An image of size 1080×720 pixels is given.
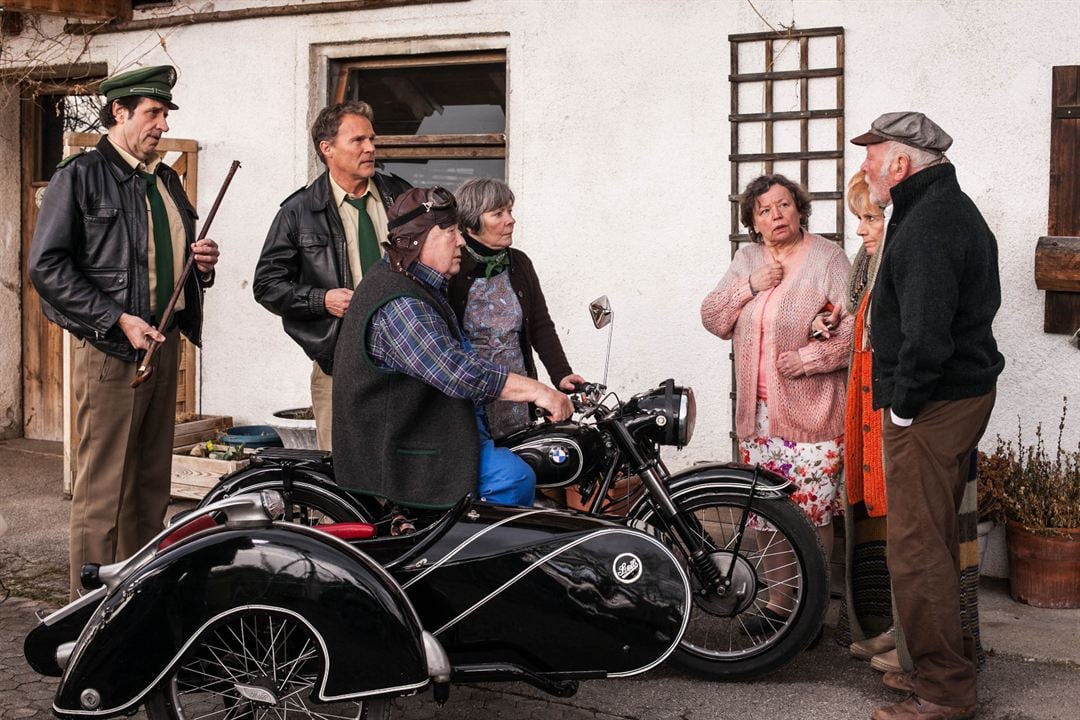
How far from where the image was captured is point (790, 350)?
464 cm

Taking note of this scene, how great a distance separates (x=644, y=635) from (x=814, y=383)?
150 cm

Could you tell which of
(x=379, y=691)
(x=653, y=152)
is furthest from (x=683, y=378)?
(x=379, y=691)

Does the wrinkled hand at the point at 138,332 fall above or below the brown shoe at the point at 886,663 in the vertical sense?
above

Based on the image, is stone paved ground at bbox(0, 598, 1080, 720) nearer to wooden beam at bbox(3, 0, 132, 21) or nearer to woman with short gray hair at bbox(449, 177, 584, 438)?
woman with short gray hair at bbox(449, 177, 584, 438)

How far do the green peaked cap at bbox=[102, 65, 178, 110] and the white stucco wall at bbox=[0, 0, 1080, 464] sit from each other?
236cm

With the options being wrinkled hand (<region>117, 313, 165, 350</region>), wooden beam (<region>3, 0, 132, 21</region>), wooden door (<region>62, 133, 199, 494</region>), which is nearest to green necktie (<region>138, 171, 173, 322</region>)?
wrinkled hand (<region>117, 313, 165, 350</region>)

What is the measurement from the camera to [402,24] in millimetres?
6949

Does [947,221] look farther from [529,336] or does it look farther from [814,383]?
[529,336]

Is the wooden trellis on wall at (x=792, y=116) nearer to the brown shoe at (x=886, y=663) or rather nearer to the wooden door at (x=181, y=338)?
the brown shoe at (x=886, y=663)

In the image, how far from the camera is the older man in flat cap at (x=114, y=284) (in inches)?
181

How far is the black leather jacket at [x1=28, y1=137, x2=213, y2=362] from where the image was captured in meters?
4.57

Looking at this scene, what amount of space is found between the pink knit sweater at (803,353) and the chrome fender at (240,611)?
191 centimetres

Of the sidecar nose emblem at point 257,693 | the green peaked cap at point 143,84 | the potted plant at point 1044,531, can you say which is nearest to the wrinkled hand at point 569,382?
the sidecar nose emblem at point 257,693

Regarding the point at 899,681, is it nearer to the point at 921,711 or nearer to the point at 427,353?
the point at 921,711
